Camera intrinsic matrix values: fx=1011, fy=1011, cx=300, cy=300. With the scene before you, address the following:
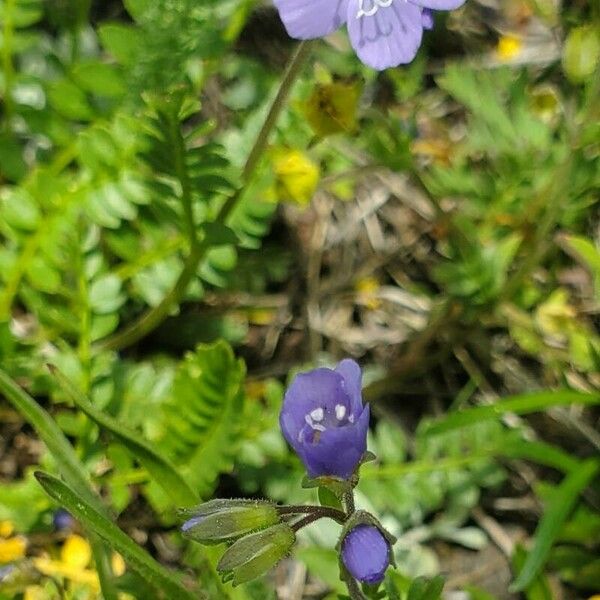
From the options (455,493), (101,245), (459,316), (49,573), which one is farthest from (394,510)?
(101,245)

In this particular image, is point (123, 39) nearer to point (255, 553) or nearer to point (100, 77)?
point (100, 77)

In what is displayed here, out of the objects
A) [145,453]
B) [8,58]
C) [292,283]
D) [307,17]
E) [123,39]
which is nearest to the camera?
[307,17]

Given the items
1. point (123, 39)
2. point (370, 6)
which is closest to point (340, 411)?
point (370, 6)

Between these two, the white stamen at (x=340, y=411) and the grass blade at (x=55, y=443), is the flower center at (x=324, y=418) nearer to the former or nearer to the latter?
the white stamen at (x=340, y=411)

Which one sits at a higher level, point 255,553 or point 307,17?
point 307,17

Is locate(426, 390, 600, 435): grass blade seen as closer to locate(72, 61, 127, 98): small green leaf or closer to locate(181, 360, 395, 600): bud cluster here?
locate(181, 360, 395, 600): bud cluster

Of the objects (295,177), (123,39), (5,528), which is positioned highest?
(123,39)

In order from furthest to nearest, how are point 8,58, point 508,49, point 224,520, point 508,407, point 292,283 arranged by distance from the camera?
1. point 508,49
2. point 292,283
3. point 8,58
4. point 508,407
5. point 224,520
